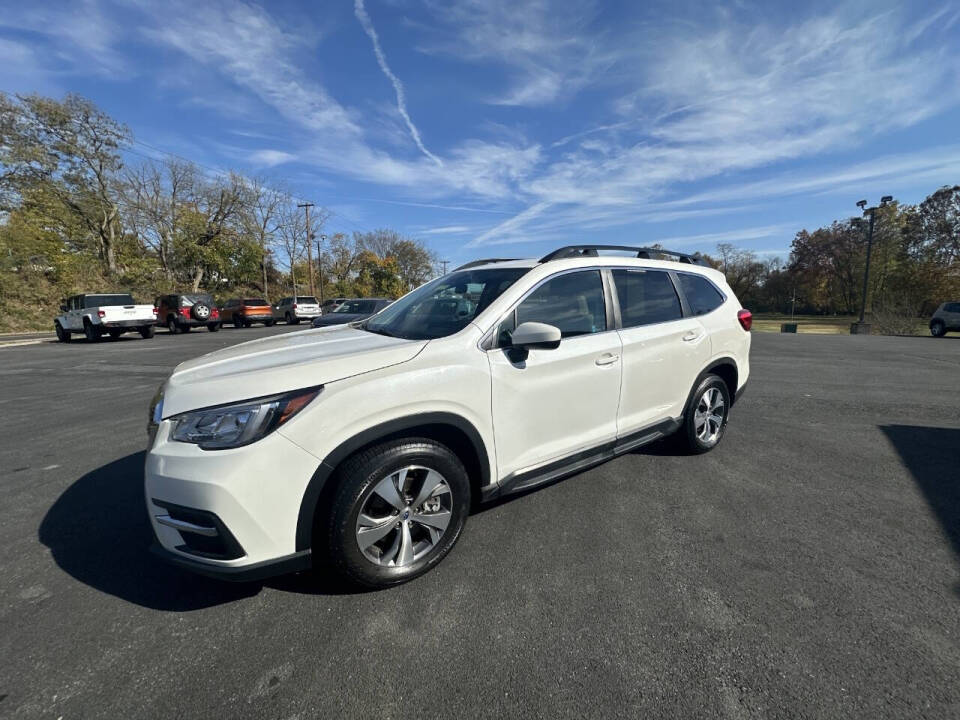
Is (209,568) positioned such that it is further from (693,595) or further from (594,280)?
(594,280)

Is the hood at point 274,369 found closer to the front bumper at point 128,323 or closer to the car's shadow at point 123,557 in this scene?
the car's shadow at point 123,557

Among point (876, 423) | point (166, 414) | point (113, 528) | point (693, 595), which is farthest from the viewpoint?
point (876, 423)

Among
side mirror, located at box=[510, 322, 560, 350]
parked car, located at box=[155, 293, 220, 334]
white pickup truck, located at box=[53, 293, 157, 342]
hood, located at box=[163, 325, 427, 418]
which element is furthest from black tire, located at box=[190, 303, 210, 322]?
side mirror, located at box=[510, 322, 560, 350]

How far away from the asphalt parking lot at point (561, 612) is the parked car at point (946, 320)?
22957mm

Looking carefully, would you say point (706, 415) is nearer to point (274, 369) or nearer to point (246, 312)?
point (274, 369)

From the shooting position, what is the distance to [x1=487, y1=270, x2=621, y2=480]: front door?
2408mm

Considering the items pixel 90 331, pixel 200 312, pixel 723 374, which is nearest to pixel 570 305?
pixel 723 374

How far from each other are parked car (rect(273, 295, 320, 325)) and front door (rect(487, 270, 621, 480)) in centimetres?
2604

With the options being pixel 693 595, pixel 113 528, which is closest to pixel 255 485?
pixel 113 528

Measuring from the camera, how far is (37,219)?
82.9ft

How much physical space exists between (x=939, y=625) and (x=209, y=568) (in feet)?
10.6

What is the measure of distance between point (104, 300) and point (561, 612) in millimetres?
21144

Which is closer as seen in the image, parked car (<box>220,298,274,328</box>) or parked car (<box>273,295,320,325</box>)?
parked car (<box>220,298,274,328</box>)

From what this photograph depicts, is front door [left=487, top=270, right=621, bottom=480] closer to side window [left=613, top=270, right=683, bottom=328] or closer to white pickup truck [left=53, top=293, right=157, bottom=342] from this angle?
side window [left=613, top=270, right=683, bottom=328]
